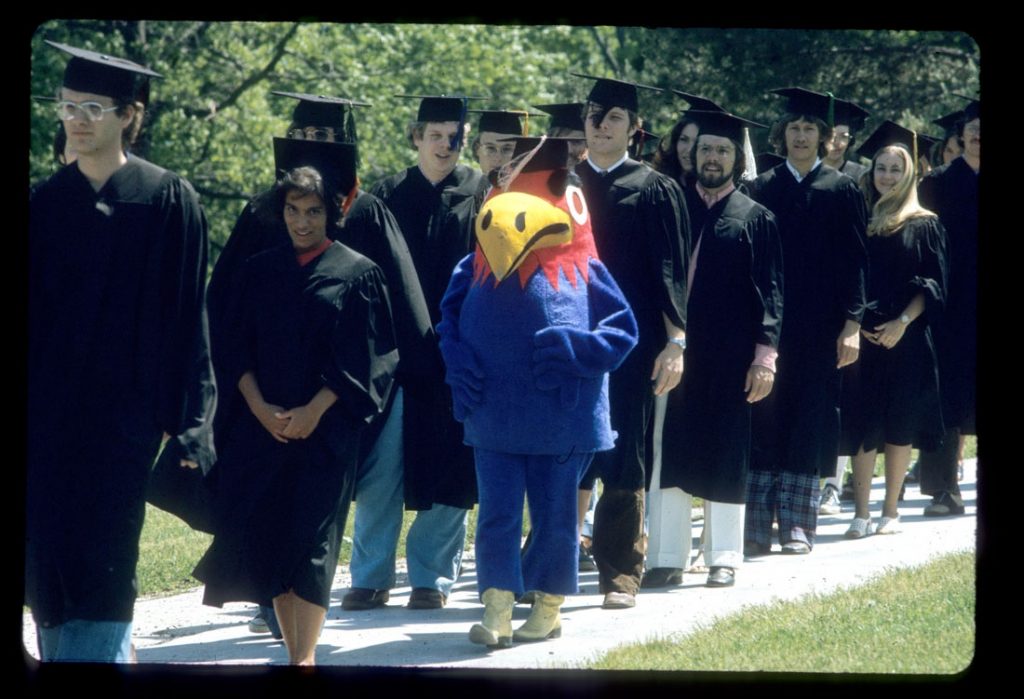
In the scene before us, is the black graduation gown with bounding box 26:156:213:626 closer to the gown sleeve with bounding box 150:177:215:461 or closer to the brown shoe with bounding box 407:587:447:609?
the gown sleeve with bounding box 150:177:215:461

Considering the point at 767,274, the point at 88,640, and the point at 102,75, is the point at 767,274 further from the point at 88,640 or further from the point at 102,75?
the point at 88,640

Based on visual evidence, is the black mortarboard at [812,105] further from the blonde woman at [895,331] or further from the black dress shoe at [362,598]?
the black dress shoe at [362,598]

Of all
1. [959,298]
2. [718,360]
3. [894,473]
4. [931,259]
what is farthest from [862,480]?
[718,360]

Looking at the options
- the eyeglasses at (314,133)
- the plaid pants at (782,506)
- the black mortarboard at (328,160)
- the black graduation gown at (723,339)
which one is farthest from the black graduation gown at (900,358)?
the black mortarboard at (328,160)

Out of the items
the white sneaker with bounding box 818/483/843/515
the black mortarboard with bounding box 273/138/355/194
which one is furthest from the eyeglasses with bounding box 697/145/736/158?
the white sneaker with bounding box 818/483/843/515

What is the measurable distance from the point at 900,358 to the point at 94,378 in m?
5.76

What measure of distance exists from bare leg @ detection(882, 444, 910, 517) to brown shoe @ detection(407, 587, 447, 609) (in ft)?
10.4

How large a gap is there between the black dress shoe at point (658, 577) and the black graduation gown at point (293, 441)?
7.70ft

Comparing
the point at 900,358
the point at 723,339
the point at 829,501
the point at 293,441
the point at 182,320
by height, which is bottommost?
the point at 829,501

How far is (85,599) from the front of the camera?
560 cm

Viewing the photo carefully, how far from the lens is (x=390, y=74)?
89.4 feet

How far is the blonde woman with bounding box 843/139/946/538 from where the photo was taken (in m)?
10.0

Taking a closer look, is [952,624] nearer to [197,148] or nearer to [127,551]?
[127,551]

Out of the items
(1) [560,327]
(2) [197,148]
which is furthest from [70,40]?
(1) [560,327]
